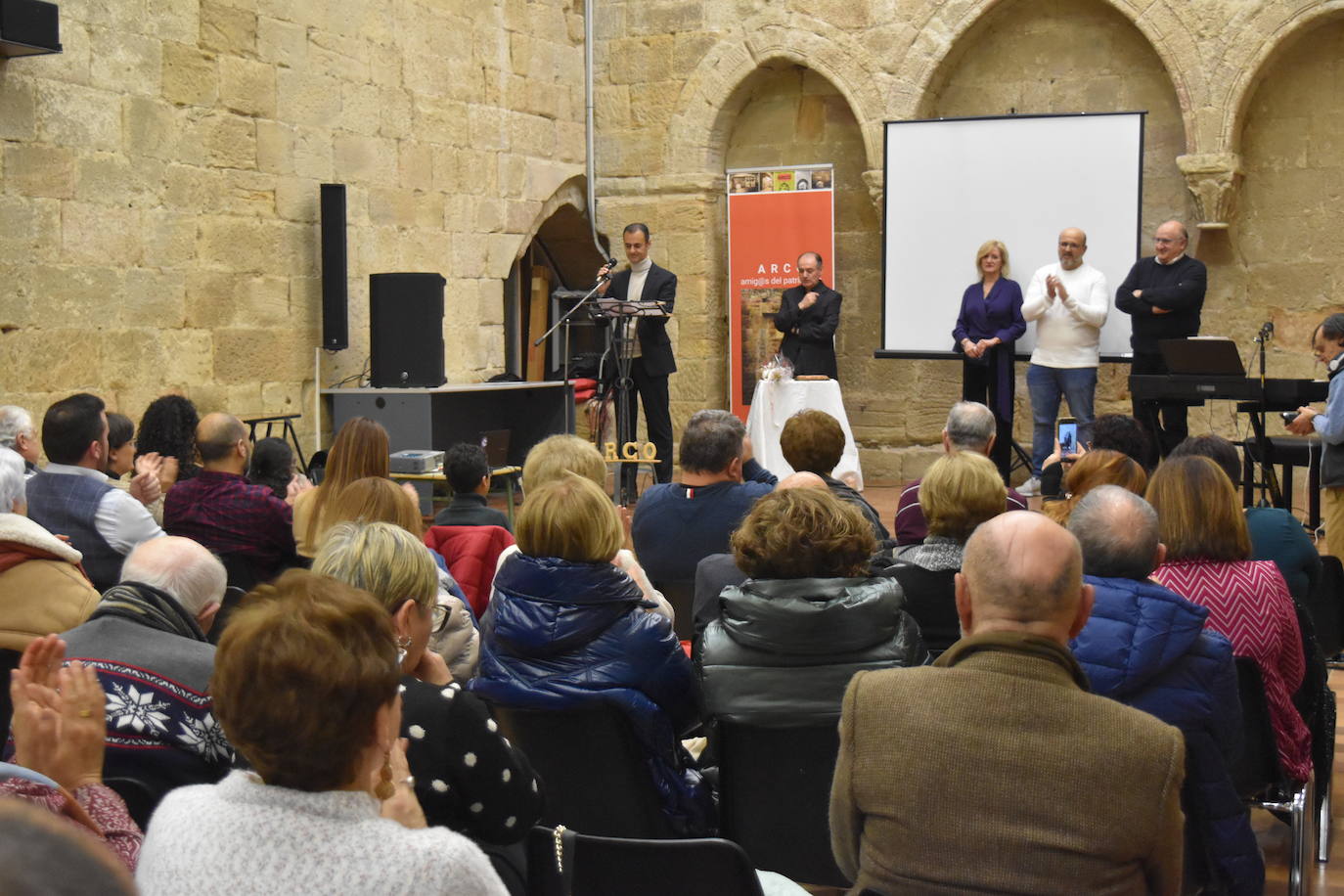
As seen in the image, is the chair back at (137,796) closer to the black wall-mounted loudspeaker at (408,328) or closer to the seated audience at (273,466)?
the seated audience at (273,466)

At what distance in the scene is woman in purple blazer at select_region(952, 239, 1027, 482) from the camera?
8.55m

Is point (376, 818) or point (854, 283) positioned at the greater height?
point (854, 283)

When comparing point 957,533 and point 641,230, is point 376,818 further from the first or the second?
point 641,230

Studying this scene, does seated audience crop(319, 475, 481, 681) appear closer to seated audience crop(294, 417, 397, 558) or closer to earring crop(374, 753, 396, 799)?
seated audience crop(294, 417, 397, 558)

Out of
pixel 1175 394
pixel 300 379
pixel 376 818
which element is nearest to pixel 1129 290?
pixel 1175 394

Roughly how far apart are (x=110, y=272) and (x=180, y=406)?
8.83 feet

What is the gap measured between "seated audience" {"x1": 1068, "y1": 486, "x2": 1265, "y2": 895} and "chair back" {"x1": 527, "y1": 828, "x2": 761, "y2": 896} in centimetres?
77

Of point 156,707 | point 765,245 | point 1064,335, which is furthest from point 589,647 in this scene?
point 765,245

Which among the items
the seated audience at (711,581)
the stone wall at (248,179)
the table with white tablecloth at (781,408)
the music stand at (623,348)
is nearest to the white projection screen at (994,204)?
the table with white tablecloth at (781,408)

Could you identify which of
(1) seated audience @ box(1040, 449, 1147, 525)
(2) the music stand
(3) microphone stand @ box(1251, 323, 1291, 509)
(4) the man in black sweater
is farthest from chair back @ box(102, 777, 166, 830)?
(4) the man in black sweater

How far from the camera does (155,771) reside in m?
2.16

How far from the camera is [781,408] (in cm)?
825

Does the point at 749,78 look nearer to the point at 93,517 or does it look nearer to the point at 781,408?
the point at 781,408

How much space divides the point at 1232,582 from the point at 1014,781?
1274 mm
